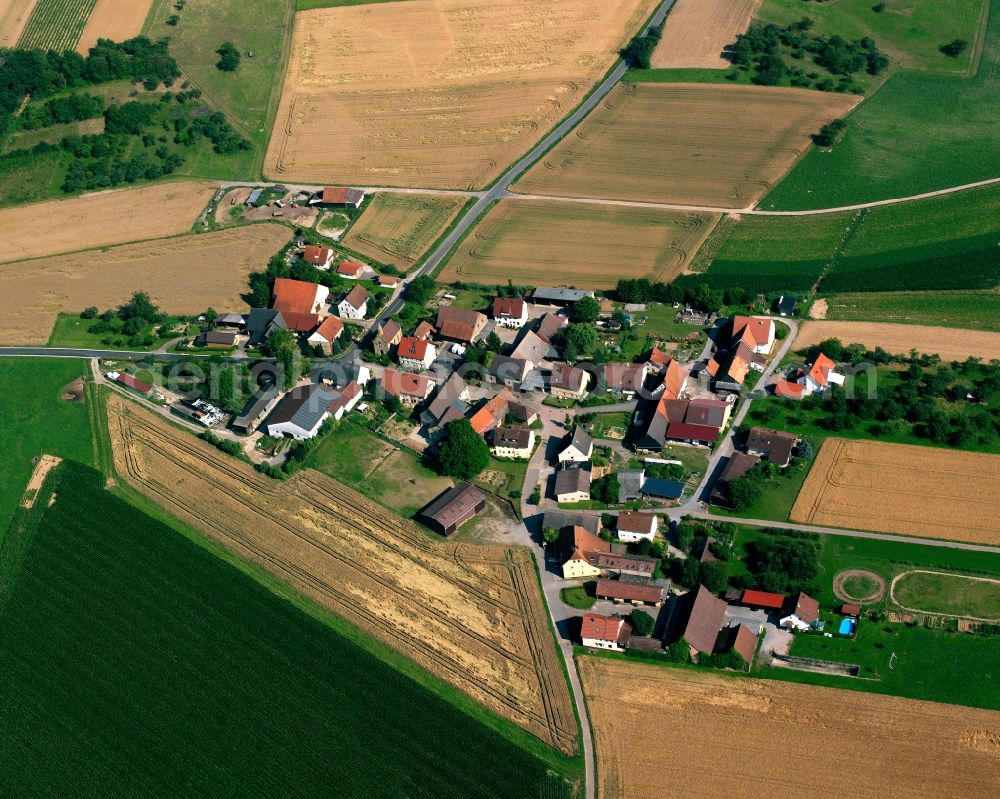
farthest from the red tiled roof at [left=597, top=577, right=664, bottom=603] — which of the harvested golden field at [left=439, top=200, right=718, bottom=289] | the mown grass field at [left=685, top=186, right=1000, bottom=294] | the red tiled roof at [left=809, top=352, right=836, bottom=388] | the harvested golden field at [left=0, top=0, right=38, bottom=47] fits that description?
the harvested golden field at [left=0, top=0, right=38, bottom=47]

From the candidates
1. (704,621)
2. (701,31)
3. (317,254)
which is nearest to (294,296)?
(317,254)

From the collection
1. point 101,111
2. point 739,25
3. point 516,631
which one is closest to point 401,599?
point 516,631

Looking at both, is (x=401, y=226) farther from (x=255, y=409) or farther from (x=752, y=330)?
(x=752, y=330)

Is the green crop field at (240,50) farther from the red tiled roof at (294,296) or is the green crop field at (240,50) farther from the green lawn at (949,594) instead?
the green lawn at (949,594)

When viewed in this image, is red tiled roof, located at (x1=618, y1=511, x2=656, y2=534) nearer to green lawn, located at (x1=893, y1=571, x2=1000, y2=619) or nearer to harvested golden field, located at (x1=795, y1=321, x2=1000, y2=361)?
green lawn, located at (x1=893, y1=571, x2=1000, y2=619)

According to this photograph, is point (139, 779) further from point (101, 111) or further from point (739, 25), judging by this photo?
point (739, 25)

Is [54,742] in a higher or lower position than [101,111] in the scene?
lower
